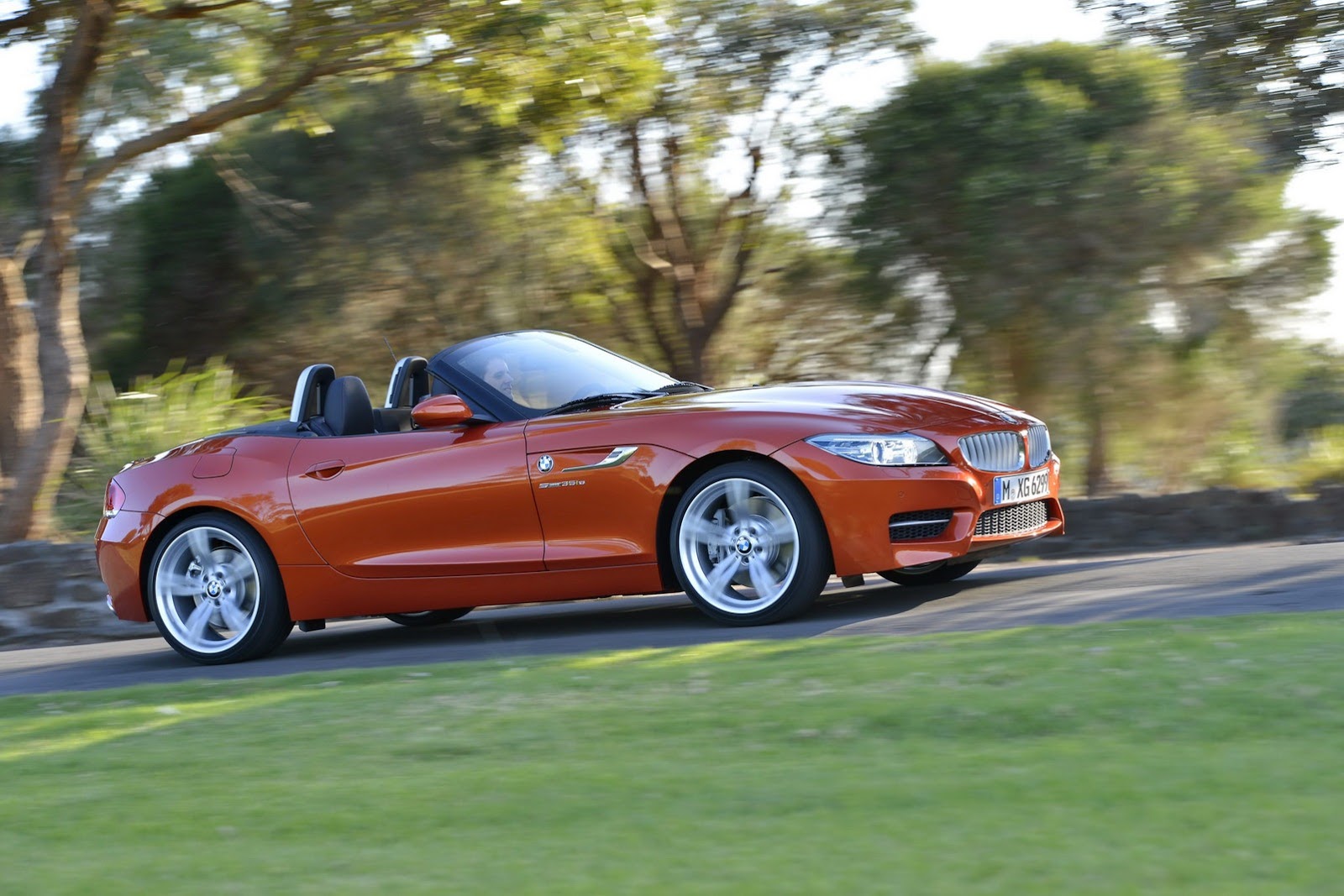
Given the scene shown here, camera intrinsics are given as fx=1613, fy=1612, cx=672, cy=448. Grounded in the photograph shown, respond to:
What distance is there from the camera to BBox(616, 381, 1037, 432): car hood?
723 cm

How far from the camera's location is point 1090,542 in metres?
10.8

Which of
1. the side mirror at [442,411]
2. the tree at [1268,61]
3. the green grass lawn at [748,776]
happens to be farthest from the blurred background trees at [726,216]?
the green grass lawn at [748,776]

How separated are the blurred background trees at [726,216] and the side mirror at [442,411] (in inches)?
192

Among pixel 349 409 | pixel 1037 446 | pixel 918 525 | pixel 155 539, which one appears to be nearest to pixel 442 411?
pixel 349 409

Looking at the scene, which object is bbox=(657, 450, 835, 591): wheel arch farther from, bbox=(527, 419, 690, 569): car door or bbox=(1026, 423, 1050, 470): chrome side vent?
bbox=(1026, 423, 1050, 470): chrome side vent

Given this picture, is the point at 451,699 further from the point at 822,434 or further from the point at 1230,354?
the point at 1230,354

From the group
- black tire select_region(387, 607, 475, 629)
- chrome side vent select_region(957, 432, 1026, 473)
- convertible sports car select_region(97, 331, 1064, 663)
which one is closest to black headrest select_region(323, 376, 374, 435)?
convertible sports car select_region(97, 331, 1064, 663)

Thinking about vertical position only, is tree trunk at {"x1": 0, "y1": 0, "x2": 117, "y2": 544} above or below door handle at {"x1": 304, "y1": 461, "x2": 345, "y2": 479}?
above

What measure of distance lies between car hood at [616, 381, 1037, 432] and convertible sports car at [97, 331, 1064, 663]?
0.02 meters

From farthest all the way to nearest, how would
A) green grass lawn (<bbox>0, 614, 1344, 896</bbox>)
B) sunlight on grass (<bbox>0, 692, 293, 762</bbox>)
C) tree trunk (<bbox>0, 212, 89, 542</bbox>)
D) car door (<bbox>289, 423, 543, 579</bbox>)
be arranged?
1. tree trunk (<bbox>0, 212, 89, 542</bbox>)
2. car door (<bbox>289, 423, 543, 579</bbox>)
3. sunlight on grass (<bbox>0, 692, 293, 762</bbox>)
4. green grass lawn (<bbox>0, 614, 1344, 896</bbox>)

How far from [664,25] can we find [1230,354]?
535cm

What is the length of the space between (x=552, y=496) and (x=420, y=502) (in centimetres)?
70

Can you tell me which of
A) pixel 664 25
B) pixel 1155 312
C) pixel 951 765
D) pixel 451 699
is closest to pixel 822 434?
pixel 451 699

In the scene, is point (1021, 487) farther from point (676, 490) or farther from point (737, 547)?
point (676, 490)
